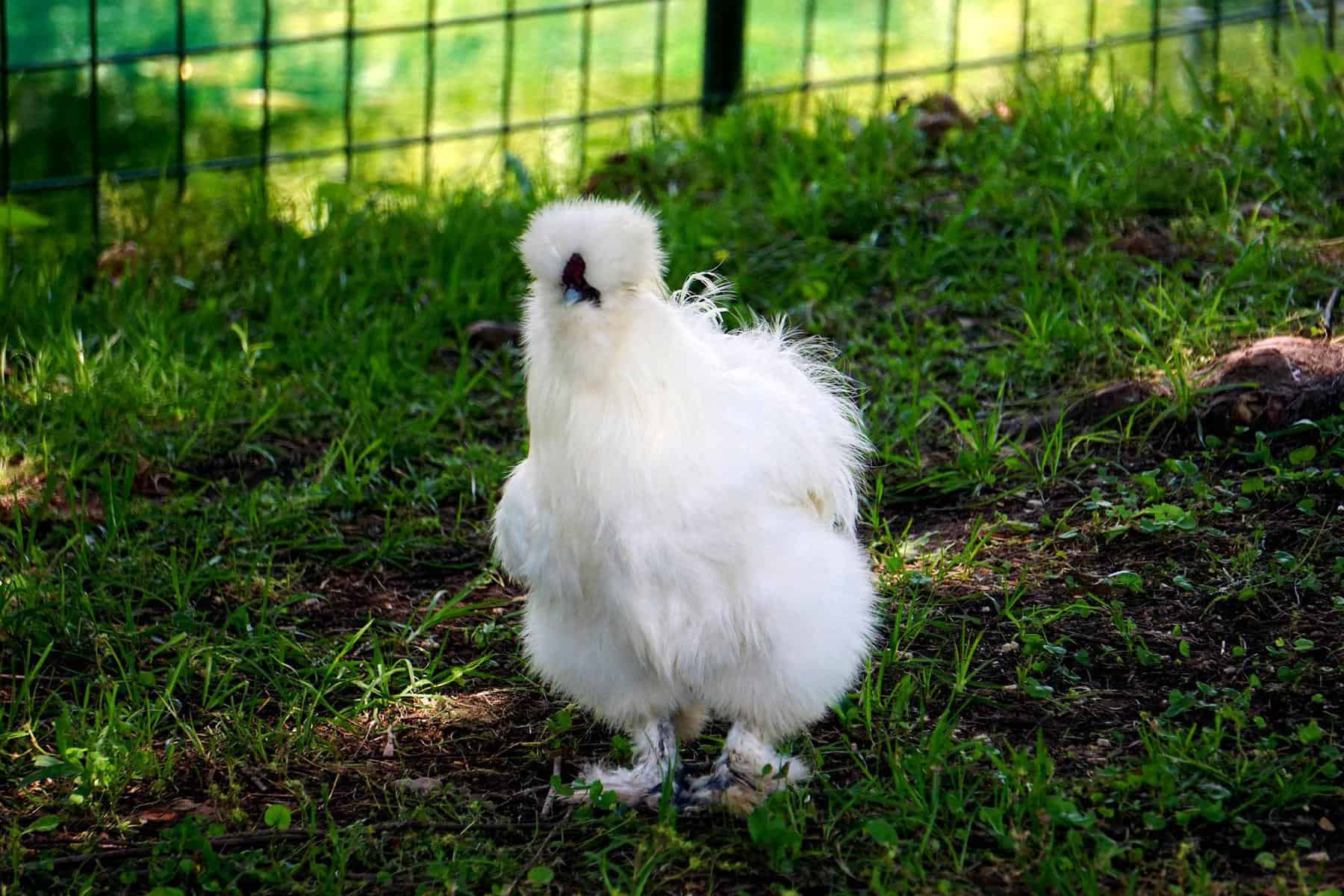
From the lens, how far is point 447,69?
33.3 ft

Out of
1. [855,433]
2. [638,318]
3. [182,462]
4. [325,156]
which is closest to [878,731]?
[855,433]

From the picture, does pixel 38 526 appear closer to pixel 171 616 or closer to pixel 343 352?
pixel 171 616

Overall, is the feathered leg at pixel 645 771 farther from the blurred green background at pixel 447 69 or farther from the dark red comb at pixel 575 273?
the blurred green background at pixel 447 69

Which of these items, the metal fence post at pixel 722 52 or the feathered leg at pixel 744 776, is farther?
the metal fence post at pixel 722 52

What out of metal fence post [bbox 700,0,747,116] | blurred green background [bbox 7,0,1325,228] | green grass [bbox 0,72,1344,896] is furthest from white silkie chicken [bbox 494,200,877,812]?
metal fence post [bbox 700,0,747,116]

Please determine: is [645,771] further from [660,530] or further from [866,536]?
[866,536]

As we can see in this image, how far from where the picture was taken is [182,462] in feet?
15.1

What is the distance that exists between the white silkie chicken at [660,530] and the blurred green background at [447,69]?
3.51 metres

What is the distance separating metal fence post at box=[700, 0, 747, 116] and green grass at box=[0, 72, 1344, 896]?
0.47m

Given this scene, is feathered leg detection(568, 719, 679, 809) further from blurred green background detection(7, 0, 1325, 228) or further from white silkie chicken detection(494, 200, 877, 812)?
blurred green background detection(7, 0, 1325, 228)

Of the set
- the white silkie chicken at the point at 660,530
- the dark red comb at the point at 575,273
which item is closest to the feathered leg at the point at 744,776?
the white silkie chicken at the point at 660,530

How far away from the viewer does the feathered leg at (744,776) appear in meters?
2.99

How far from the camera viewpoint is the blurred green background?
24.1ft

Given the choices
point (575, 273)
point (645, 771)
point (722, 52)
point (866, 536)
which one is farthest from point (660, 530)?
point (722, 52)
